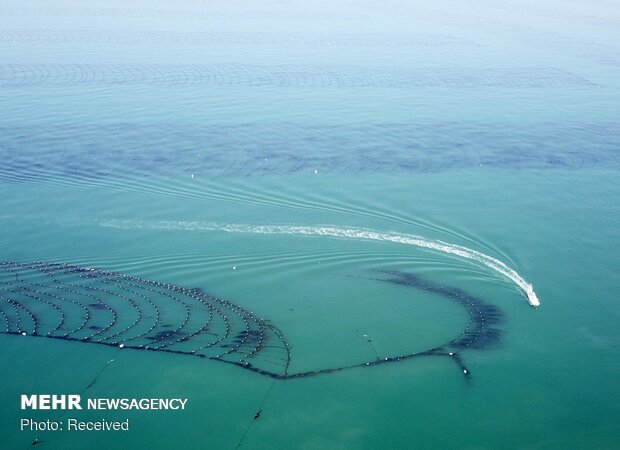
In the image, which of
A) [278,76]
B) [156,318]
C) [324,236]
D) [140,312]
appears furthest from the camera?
[278,76]

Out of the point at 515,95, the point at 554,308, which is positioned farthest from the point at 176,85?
the point at 554,308

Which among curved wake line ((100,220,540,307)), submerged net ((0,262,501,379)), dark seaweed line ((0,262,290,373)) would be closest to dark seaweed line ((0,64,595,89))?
curved wake line ((100,220,540,307))

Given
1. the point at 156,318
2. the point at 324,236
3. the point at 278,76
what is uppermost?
the point at 278,76

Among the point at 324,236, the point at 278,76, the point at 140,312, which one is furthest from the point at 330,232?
the point at 278,76

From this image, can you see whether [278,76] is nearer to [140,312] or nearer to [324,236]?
[324,236]

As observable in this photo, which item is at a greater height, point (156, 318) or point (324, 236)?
point (324, 236)
